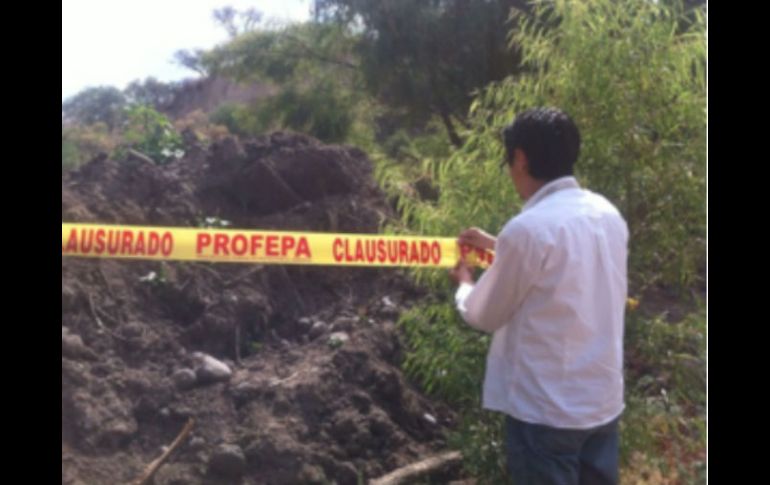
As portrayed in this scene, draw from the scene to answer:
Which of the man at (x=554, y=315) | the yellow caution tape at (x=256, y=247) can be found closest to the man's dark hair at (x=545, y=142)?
the man at (x=554, y=315)

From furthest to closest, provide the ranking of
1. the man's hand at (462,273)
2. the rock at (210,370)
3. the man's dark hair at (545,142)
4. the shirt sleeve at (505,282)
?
the rock at (210,370) → the man's hand at (462,273) → the man's dark hair at (545,142) → the shirt sleeve at (505,282)

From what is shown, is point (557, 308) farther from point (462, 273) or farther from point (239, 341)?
point (239, 341)

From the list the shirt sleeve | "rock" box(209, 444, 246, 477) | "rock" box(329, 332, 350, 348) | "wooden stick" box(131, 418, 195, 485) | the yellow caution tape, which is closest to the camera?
the shirt sleeve

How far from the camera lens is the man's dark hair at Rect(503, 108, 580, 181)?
3250 millimetres

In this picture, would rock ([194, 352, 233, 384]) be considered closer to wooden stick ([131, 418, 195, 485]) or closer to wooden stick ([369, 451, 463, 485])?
wooden stick ([131, 418, 195, 485])

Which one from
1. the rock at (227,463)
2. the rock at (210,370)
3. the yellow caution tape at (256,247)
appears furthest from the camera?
the rock at (210,370)

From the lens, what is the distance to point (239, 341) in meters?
5.84

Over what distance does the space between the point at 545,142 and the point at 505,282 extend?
0.48m

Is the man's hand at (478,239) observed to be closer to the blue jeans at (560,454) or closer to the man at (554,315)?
the man at (554,315)

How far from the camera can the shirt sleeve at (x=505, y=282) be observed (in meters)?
3.04

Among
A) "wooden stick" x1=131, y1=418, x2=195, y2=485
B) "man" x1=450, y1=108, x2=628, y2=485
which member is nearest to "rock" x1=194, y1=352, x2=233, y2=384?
"wooden stick" x1=131, y1=418, x2=195, y2=485
